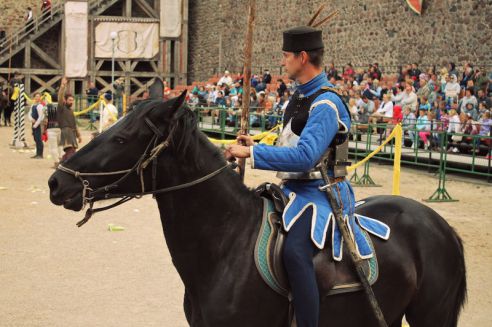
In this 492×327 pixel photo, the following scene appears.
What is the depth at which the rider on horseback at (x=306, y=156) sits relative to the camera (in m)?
4.18

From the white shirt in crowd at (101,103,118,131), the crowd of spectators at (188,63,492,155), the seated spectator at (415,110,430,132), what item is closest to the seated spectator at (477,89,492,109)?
the crowd of spectators at (188,63,492,155)

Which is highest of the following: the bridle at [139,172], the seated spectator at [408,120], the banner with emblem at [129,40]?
the banner with emblem at [129,40]

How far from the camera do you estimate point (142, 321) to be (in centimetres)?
697

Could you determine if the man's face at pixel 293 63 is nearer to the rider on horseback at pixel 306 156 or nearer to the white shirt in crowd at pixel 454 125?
the rider on horseback at pixel 306 156

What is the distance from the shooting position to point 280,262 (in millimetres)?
4297

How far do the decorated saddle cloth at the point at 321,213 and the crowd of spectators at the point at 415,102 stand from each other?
389 inches

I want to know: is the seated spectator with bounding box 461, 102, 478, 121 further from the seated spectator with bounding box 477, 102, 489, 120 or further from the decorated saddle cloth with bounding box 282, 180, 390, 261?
the decorated saddle cloth with bounding box 282, 180, 390, 261

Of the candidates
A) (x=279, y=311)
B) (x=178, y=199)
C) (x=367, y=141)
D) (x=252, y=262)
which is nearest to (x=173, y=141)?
(x=178, y=199)

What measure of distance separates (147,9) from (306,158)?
3884 centimetres

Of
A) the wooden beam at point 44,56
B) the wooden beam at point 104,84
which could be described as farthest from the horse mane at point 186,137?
the wooden beam at point 44,56

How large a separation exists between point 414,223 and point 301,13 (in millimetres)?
29491

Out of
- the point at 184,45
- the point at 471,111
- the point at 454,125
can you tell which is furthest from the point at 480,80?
the point at 184,45

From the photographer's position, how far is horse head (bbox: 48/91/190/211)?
4.10 m

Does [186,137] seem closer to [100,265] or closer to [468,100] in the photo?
[100,265]
